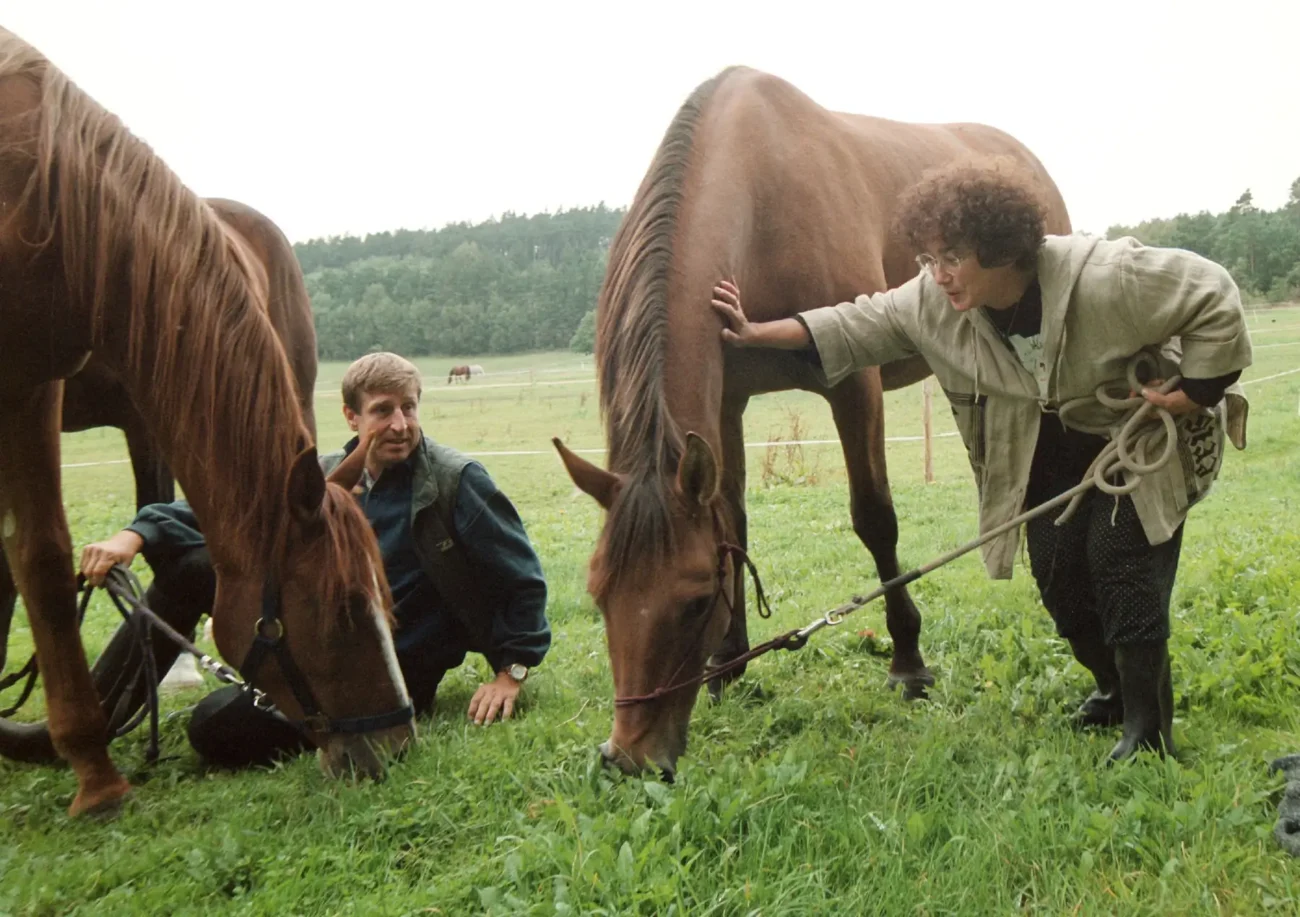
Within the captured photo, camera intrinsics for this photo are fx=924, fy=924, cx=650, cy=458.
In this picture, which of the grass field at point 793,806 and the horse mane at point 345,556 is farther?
the horse mane at point 345,556

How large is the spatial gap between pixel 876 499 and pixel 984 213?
1478 mm

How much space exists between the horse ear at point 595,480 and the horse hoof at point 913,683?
5.11 ft

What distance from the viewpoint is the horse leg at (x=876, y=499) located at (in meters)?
3.48

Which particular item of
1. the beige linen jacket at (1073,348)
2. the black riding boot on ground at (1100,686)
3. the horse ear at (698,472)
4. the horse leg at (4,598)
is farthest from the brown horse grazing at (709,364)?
the horse leg at (4,598)

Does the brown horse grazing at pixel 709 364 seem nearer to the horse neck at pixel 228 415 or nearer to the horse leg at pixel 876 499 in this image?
the horse leg at pixel 876 499

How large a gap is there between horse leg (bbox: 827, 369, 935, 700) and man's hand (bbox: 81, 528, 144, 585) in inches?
99.1

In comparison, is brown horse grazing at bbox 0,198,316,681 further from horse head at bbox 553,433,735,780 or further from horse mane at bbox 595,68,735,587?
horse head at bbox 553,433,735,780

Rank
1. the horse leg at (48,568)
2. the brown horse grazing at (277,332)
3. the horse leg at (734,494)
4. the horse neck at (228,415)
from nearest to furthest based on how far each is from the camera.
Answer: the horse neck at (228,415) < the horse leg at (48,568) < the horse leg at (734,494) < the brown horse grazing at (277,332)

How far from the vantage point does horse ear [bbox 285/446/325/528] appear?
252cm

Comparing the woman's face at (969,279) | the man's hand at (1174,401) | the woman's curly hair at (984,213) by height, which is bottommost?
the man's hand at (1174,401)

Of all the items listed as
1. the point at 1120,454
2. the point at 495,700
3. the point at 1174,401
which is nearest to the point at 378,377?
the point at 495,700

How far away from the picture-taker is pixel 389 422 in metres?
3.37

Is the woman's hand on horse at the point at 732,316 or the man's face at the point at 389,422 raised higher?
the woman's hand on horse at the point at 732,316

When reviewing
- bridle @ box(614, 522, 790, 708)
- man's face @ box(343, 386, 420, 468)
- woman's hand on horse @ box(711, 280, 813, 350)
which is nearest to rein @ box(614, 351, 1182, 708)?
bridle @ box(614, 522, 790, 708)
